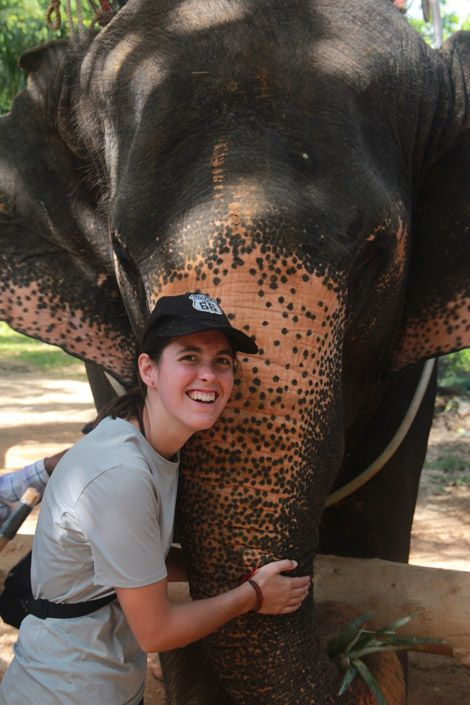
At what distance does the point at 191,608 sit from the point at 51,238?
146cm

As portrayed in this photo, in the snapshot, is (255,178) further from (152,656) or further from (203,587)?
(152,656)

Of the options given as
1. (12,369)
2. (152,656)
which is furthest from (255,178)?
(12,369)

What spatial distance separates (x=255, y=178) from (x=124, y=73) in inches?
26.1

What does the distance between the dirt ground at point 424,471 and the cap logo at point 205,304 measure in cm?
117

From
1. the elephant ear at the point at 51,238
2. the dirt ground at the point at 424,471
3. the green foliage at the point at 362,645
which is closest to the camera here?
the green foliage at the point at 362,645

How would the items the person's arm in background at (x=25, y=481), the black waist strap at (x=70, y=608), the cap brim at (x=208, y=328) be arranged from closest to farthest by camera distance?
the cap brim at (x=208, y=328) → the black waist strap at (x=70, y=608) → the person's arm in background at (x=25, y=481)

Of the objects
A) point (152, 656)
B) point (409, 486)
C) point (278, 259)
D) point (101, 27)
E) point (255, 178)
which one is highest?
point (101, 27)

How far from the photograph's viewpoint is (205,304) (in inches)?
66.7

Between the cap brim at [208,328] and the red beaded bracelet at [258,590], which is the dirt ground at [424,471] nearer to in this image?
A: the red beaded bracelet at [258,590]

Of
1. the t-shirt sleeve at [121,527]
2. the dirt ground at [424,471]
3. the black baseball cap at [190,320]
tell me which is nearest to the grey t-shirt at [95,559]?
the t-shirt sleeve at [121,527]

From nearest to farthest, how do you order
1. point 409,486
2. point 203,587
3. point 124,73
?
point 203,587
point 124,73
point 409,486

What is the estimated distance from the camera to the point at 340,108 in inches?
86.3

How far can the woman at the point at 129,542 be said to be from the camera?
1675 millimetres

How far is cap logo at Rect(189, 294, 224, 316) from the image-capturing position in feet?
5.50
